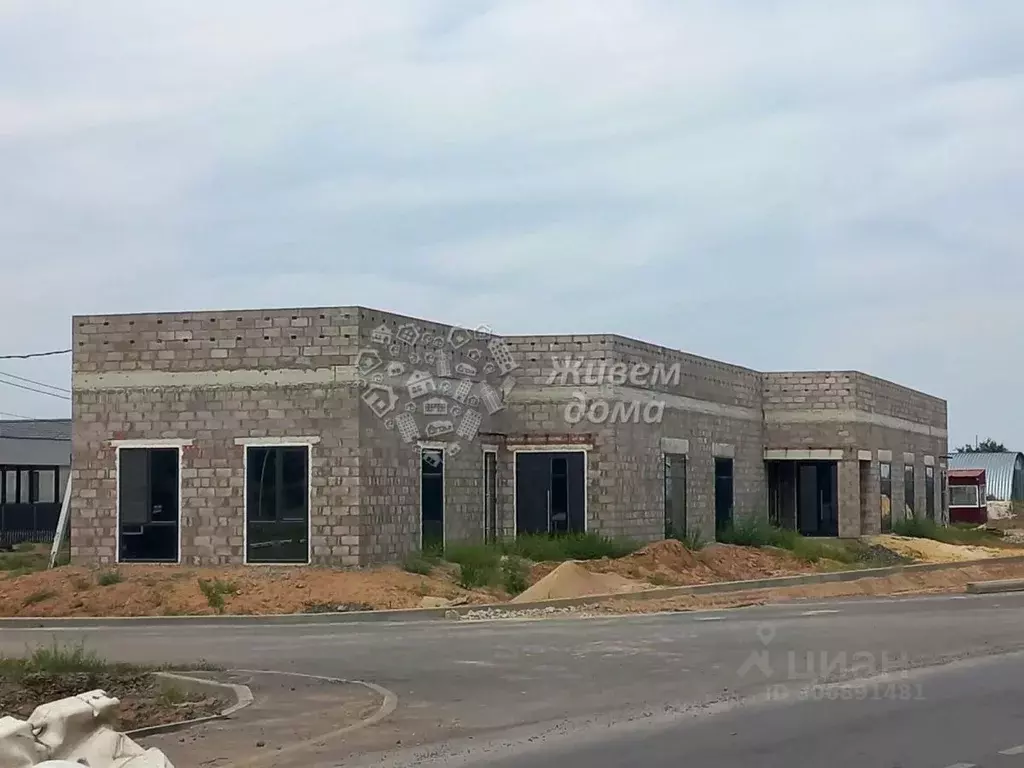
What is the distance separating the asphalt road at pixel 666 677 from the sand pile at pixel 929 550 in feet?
55.7

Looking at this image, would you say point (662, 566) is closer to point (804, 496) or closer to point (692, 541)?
point (692, 541)

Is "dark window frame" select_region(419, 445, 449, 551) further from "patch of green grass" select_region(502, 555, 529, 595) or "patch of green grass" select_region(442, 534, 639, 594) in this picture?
"patch of green grass" select_region(502, 555, 529, 595)

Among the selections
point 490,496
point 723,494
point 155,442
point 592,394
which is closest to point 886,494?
point 723,494

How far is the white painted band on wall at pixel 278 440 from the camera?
28.3 metres

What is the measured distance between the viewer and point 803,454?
45.1m

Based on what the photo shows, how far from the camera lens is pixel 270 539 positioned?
28.3m

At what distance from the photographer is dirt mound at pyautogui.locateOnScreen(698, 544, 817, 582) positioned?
3441 cm

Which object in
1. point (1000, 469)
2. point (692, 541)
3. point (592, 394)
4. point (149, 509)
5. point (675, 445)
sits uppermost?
point (592, 394)

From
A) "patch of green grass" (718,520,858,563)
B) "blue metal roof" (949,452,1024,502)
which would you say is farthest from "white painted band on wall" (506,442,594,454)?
"blue metal roof" (949,452,1024,502)

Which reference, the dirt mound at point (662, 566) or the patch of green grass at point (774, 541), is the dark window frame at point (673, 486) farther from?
the dirt mound at point (662, 566)

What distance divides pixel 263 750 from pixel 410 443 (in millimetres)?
18266

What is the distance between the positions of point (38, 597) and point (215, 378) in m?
5.41

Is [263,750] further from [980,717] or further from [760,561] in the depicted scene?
[760,561]

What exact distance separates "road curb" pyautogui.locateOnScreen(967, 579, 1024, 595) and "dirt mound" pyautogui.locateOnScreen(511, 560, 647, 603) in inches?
299
